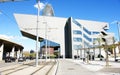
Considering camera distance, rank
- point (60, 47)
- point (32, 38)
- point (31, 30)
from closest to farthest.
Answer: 1. point (31, 30)
2. point (60, 47)
3. point (32, 38)

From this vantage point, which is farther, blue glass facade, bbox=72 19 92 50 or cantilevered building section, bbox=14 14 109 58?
blue glass facade, bbox=72 19 92 50

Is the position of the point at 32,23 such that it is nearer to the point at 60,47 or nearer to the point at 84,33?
the point at 60,47

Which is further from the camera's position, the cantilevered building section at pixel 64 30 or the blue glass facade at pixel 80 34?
the blue glass facade at pixel 80 34

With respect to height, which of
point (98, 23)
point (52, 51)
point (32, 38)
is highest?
point (98, 23)

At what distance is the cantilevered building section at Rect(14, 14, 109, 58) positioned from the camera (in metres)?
97.9

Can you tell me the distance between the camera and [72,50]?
10250cm

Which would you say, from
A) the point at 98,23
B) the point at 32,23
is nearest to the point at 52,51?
the point at 32,23

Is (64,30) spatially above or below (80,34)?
above

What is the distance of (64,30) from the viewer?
110m

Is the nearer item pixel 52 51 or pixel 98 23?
pixel 52 51

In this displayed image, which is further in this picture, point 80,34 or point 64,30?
point 64,30

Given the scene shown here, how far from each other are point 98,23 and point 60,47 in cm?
3011

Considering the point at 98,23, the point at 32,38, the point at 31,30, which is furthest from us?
the point at 98,23

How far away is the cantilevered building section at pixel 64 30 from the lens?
97.9m
